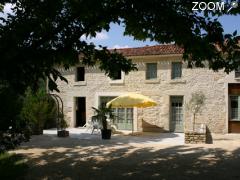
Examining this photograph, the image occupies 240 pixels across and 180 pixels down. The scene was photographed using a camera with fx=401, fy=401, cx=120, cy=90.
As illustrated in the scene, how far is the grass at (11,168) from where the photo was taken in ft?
33.1

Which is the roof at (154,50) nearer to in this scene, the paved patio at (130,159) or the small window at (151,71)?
the small window at (151,71)

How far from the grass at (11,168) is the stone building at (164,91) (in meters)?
11.3

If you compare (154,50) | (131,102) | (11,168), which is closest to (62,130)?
(131,102)

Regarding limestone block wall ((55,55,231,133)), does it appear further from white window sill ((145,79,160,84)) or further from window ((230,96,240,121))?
window ((230,96,240,121))

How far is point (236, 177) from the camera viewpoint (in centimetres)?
1051

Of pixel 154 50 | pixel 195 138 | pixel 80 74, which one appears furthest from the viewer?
pixel 80 74

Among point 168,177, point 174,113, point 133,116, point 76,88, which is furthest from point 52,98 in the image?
point 168,177

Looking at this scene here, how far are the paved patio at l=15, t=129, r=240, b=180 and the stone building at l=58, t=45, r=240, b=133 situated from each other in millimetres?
2971

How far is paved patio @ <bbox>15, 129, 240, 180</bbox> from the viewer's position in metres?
11.1

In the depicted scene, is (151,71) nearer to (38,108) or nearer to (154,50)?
(154,50)

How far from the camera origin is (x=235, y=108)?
21.9 m

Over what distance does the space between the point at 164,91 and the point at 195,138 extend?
6.63 metres

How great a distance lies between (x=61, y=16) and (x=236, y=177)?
6.09 meters

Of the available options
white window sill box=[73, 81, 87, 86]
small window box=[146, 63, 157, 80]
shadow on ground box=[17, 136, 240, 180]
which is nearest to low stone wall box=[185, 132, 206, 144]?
shadow on ground box=[17, 136, 240, 180]
